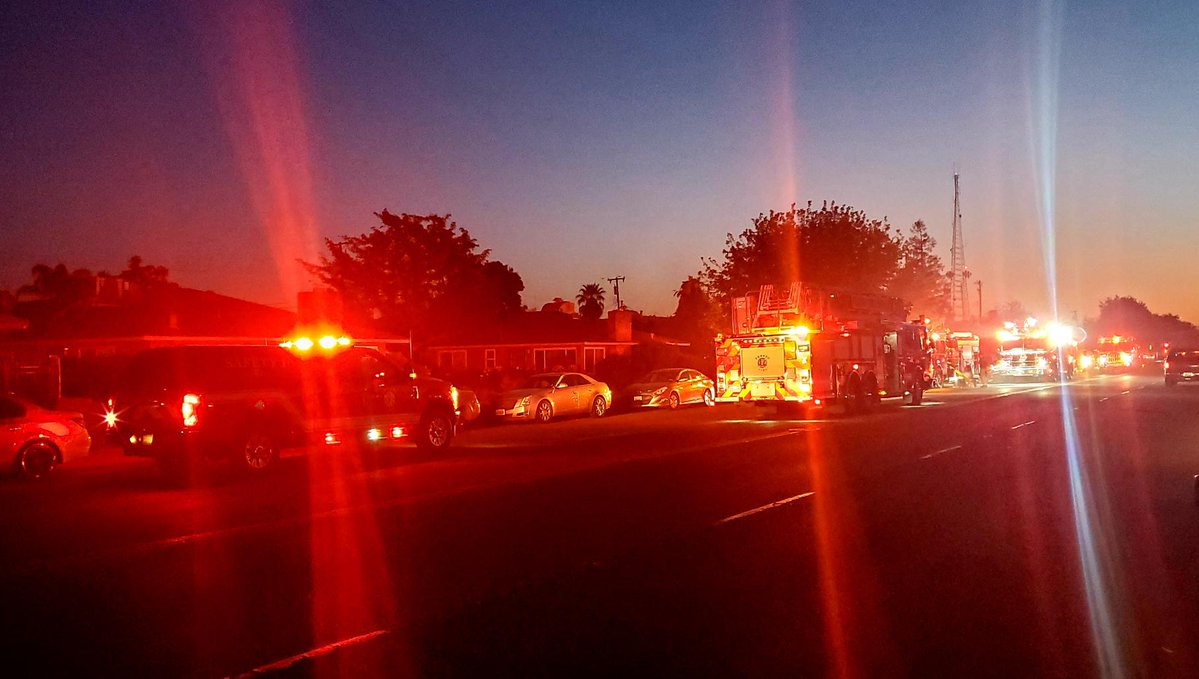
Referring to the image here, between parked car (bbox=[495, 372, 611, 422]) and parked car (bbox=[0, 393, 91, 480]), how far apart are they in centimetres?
1318

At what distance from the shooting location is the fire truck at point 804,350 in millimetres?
27609

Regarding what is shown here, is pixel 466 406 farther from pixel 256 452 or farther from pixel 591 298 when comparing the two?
pixel 591 298

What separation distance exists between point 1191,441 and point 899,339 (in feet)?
42.0

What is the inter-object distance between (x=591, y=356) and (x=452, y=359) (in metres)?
7.82

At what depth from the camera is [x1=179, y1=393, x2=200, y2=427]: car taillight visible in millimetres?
15484

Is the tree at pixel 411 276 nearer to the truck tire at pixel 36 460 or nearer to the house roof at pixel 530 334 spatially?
the house roof at pixel 530 334

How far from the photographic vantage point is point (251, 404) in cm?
1628

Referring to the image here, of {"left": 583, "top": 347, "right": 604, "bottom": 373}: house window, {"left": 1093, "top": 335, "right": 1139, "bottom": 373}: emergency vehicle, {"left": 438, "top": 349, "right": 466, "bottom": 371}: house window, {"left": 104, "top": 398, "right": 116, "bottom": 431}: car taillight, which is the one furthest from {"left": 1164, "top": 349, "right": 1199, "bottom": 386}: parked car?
{"left": 104, "top": 398, "right": 116, "bottom": 431}: car taillight

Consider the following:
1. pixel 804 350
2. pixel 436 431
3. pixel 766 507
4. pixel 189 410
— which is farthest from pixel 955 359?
pixel 189 410

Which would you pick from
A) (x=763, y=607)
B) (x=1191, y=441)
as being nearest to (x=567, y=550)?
(x=763, y=607)

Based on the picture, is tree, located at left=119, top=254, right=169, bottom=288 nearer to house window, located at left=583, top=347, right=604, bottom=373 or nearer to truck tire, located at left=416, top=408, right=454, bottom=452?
house window, located at left=583, top=347, right=604, bottom=373

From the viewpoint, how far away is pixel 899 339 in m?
32.4

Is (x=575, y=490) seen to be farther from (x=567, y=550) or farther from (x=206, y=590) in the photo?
(x=206, y=590)

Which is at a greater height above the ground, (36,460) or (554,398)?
(554,398)
